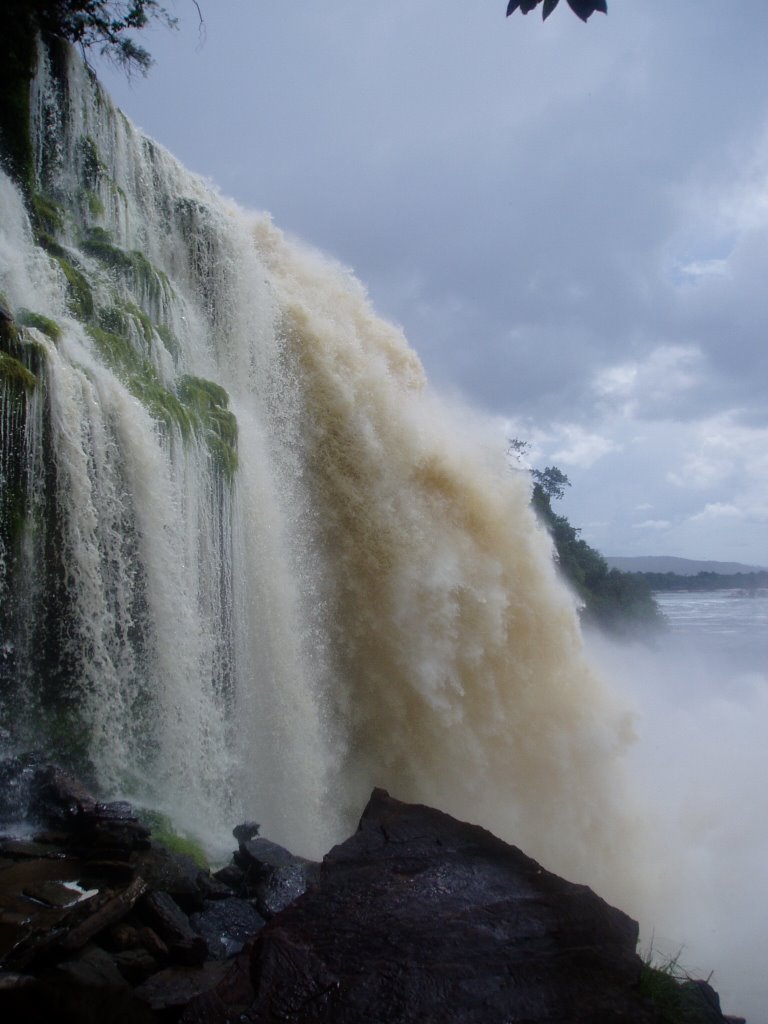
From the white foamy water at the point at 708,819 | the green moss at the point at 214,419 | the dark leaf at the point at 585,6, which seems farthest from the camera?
the white foamy water at the point at 708,819

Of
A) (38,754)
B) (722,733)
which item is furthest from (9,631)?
(722,733)

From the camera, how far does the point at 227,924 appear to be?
4266mm

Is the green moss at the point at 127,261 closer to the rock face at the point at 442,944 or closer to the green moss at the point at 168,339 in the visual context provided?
the green moss at the point at 168,339

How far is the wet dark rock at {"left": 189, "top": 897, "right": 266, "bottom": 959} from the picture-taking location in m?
3.99

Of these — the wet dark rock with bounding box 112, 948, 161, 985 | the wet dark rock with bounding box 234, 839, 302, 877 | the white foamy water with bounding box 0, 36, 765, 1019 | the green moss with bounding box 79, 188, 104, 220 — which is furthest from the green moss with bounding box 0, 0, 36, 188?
the wet dark rock with bounding box 112, 948, 161, 985

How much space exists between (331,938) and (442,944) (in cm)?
54

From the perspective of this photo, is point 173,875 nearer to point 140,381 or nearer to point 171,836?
point 171,836

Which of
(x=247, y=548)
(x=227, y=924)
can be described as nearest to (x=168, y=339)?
(x=247, y=548)

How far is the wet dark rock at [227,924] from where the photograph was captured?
399 cm

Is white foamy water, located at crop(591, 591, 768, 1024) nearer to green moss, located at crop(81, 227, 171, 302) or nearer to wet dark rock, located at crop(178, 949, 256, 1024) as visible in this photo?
wet dark rock, located at crop(178, 949, 256, 1024)

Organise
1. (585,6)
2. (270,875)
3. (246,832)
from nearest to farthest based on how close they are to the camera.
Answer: (585,6), (270,875), (246,832)

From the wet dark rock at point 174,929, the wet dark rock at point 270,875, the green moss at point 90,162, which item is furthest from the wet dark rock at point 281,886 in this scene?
the green moss at point 90,162

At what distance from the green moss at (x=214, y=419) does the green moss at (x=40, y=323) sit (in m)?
1.70

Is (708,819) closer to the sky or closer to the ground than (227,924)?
closer to the ground
